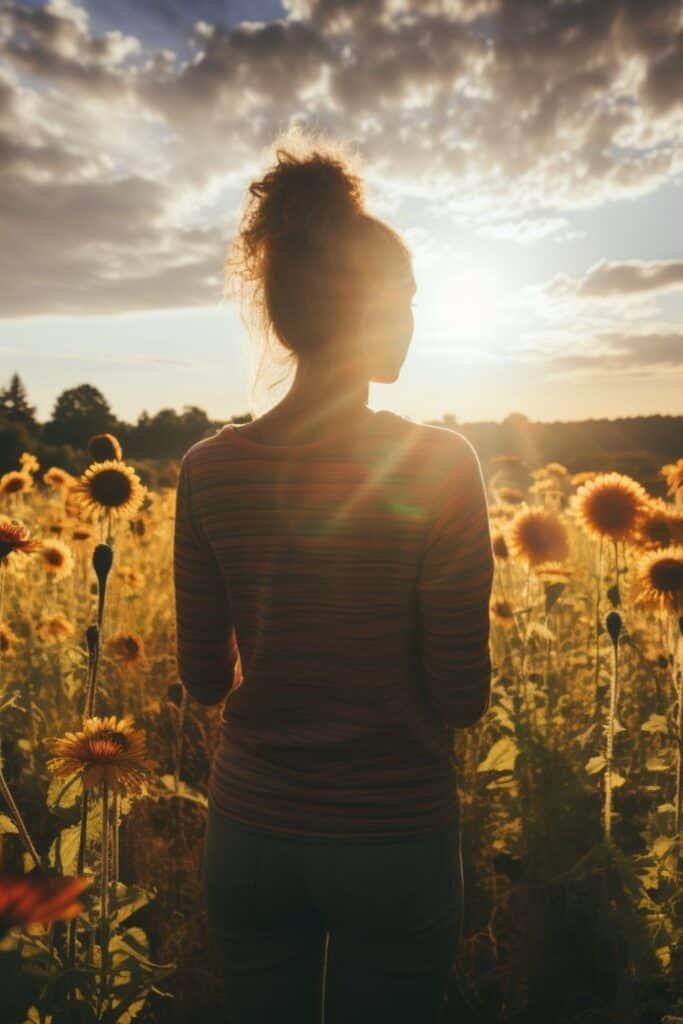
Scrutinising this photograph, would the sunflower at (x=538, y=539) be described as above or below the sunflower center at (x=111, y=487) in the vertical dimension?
below

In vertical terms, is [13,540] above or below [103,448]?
below

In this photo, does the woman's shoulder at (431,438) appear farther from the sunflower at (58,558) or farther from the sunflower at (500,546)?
the sunflower at (58,558)

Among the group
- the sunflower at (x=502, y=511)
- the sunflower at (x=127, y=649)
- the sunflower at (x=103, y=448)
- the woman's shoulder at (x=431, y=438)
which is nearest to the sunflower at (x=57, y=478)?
the sunflower at (x=127, y=649)

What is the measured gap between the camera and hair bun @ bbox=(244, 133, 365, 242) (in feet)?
4.55

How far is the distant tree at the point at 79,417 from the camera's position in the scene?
136 feet

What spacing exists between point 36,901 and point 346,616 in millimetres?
883

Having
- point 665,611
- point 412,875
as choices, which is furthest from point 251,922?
point 665,611

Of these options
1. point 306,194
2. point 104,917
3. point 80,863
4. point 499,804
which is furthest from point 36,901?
point 499,804

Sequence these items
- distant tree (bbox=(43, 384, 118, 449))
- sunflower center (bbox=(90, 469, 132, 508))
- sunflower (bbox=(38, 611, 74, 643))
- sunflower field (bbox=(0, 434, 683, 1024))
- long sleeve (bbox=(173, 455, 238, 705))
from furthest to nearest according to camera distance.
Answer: distant tree (bbox=(43, 384, 118, 449)) < sunflower (bbox=(38, 611, 74, 643)) < sunflower center (bbox=(90, 469, 132, 508)) < sunflower field (bbox=(0, 434, 683, 1024)) < long sleeve (bbox=(173, 455, 238, 705))

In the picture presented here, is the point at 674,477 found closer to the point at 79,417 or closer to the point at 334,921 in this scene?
the point at 334,921

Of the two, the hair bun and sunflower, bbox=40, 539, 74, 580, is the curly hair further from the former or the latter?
sunflower, bbox=40, 539, 74, 580

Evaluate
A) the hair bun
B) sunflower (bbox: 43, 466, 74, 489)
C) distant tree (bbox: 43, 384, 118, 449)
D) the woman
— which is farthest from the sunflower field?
distant tree (bbox: 43, 384, 118, 449)

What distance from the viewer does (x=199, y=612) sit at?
1626 millimetres

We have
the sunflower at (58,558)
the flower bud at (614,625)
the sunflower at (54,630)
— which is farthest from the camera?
the sunflower at (58,558)
